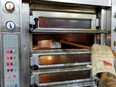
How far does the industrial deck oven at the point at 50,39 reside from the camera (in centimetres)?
137

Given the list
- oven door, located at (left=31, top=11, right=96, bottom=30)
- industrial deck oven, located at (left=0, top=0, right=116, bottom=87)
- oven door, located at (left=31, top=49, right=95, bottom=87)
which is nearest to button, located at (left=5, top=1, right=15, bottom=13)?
industrial deck oven, located at (left=0, top=0, right=116, bottom=87)

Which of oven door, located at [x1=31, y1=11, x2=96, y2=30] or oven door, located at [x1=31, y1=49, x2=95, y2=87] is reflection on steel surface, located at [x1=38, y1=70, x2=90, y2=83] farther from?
oven door, located at [x1=31, y1=11, x2=96, y2=30]

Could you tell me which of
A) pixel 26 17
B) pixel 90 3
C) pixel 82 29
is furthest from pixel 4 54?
pixel 90 3

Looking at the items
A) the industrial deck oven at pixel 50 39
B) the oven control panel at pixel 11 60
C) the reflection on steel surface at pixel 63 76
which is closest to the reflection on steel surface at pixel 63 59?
the industrial deck oven at pixel 50 39

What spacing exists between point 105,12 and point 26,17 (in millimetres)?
822

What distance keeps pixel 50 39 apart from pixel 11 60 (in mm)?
475

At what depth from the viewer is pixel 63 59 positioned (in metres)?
1.56

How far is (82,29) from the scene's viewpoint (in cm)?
167

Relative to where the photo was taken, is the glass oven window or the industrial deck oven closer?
the industrial deck oven

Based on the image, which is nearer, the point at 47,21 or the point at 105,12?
the point at 47,21

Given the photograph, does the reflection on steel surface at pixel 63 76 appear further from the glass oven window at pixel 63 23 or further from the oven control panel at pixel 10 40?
the glass oven window at pixel 63 23

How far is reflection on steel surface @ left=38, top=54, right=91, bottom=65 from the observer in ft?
4.88

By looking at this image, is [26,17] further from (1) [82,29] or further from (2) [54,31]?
(1) [82,29]

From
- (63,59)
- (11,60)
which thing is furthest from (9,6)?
(63,59)
